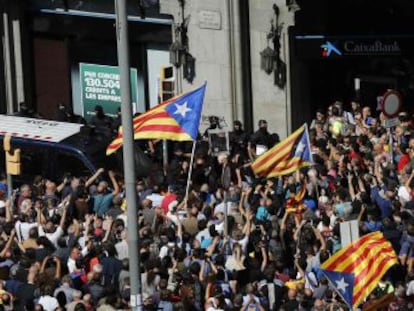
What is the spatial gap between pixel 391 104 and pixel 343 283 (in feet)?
20.2

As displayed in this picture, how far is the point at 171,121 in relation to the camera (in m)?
24.6

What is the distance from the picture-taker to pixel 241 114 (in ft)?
109

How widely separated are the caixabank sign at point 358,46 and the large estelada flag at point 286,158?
354 inches

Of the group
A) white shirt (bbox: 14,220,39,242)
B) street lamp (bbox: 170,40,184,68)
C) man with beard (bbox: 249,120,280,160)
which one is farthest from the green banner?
white shirt (bbox: 14,220,39,242)

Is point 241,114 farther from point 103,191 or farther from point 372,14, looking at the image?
point 103,191

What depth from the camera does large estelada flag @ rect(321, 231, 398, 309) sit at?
21562 mm

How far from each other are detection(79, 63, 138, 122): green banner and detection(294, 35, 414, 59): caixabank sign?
4.30 meters

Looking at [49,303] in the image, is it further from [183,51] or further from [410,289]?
[183,51]

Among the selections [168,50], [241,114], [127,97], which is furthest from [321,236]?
[168,50]

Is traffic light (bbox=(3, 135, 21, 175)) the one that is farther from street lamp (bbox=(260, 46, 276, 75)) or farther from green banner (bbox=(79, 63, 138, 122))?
green banner (bbox=(79, 63, 138, 122))

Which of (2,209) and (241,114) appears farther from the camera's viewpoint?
(241,114)

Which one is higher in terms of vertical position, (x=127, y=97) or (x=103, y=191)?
(x=127, y=97)

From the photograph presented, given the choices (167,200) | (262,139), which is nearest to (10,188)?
(167,200)

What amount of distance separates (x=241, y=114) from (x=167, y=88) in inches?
86.3
